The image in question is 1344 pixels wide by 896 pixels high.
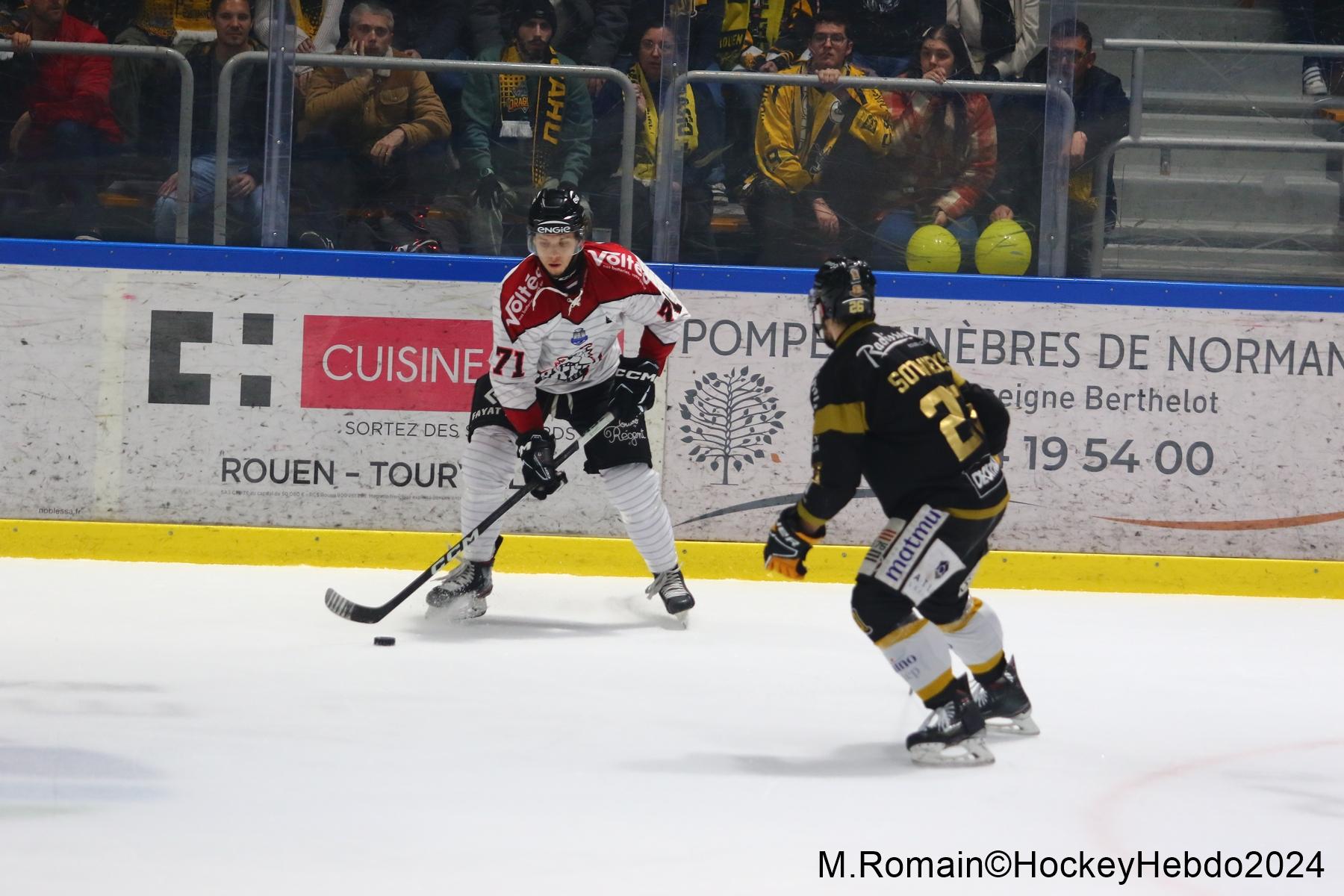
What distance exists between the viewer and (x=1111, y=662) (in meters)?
4.10

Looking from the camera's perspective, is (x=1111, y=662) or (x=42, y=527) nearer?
(x=1111, y=662)

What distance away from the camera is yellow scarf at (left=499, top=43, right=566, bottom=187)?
17.4ft

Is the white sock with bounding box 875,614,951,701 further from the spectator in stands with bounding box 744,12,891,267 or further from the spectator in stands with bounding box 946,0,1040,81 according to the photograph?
the spectator in stands with bounding box 946,0,1040,81

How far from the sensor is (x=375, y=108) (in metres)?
5.30

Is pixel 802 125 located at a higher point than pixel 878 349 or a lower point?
higher

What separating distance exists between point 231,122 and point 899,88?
241cm

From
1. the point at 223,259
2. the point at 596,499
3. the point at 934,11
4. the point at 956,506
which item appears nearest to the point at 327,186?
the point at 223,259

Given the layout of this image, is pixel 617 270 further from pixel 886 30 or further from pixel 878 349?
pixel 886 30

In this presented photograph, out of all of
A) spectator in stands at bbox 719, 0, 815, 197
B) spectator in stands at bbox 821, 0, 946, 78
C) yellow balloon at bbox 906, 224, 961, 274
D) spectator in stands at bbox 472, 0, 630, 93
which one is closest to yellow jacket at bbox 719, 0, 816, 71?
spectator in stands at bbox 719, 0, 815, 197

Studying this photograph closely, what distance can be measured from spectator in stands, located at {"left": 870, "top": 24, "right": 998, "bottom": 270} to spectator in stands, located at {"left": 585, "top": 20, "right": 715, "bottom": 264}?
2.16ft

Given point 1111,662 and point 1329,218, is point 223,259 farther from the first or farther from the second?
point 1329,218

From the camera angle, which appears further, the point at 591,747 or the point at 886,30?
the point at 886,30

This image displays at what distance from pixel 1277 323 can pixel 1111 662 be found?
177 cm

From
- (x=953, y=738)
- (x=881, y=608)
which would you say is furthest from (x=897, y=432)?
(x=953, y=738)
